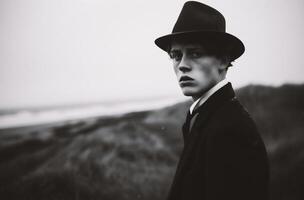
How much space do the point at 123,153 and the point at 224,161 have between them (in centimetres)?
149

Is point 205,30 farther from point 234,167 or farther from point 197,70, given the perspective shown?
point 234,167

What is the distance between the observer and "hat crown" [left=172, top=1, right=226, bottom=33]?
1269 mm

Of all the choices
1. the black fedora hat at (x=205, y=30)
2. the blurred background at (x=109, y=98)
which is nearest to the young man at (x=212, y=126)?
the black fedora hat at (x=205, y=30)

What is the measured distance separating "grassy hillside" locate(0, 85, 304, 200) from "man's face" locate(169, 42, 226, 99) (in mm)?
1241

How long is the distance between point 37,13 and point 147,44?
0.79 meters

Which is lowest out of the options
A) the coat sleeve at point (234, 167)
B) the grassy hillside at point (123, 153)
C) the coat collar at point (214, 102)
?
the grassy hillside at point (123, 153)

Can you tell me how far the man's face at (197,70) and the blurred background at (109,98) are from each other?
126 centimetres

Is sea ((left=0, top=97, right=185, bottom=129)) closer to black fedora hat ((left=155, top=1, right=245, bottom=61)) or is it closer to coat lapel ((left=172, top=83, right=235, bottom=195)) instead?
black fedora hat ((left=155, top=1, right=245, bottom=61))

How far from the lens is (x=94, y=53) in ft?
8.16

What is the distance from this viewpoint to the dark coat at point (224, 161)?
37.4 inches

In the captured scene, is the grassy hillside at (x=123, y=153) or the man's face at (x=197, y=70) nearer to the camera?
the man's face at (x=197, y=70)

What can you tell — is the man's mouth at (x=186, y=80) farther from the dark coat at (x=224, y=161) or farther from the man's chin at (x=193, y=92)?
the dark coat at (x=224, y=161)

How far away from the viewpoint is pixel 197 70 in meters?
1.22

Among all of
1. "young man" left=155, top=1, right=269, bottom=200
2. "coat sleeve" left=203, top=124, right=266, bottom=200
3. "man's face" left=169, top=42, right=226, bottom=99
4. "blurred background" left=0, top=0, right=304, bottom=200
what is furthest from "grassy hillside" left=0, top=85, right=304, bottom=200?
"coat sleeve" left=203, top=124, right=266, bottom=200
